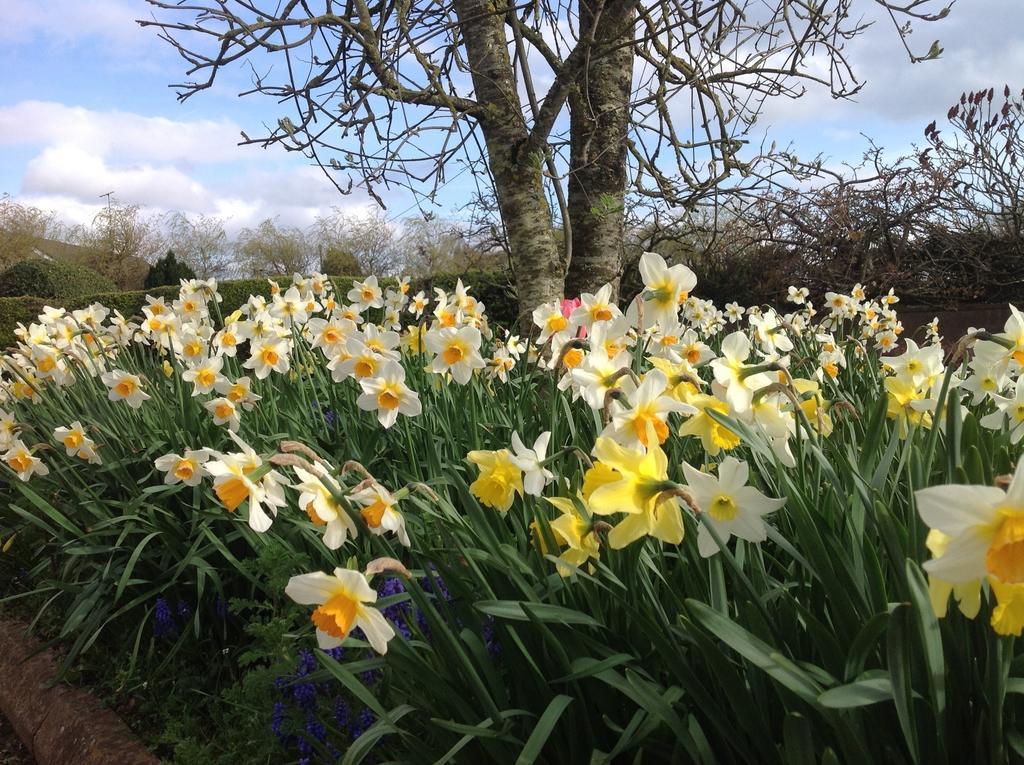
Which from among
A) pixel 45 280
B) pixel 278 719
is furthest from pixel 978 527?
pixel 45 280

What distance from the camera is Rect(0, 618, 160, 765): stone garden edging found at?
2129mm

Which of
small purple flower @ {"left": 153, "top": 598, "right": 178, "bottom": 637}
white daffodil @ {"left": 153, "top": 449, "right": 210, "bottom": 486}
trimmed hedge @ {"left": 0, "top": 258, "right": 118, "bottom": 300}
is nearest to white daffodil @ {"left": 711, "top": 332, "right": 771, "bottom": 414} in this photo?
white daffodil @ {"left": 153, "top": 449, "right": 210, "bottom": 486}

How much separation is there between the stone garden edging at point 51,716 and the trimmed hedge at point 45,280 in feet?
51.1

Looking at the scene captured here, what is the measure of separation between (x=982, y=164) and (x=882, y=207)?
1.08 meters

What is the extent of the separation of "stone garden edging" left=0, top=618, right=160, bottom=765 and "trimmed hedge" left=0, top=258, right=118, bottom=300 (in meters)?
15.6

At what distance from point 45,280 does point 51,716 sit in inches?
674

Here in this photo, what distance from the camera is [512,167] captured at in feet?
12.2

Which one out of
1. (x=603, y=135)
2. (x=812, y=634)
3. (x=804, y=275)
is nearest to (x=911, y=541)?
(x=812, y=634)

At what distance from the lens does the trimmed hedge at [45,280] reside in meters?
16.7

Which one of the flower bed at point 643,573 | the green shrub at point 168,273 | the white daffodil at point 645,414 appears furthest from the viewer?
the green shrub at point 168,273

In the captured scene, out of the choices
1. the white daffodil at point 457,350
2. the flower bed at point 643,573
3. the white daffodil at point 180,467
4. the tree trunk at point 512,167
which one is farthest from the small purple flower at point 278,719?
the tree trunk at point 512,167

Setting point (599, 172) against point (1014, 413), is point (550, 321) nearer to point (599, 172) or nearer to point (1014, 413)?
point (1014, 413)

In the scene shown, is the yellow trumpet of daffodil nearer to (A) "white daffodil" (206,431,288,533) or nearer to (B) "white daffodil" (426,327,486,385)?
(A) "white daffodil" (206,431,288,533)

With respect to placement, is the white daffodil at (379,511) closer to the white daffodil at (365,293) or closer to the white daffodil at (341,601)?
the white daffodil at (341,601)
